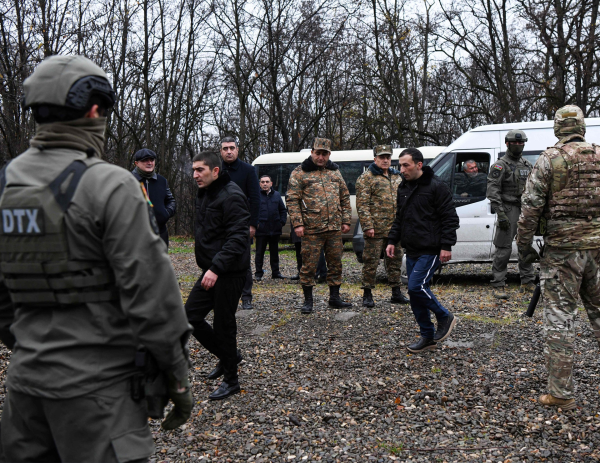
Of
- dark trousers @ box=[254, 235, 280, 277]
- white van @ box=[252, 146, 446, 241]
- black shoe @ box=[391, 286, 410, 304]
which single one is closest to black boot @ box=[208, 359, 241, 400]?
black shoe @ box=[391, 286, 410, 304]

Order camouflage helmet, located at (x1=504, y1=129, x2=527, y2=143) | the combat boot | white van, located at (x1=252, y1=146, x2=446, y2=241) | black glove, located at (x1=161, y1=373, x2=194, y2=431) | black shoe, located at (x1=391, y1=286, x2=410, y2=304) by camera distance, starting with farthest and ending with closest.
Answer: white van, located at (x1=252, y1=146, x2=446, y2=241)
camouflage helmet, located at (x1=504, y1=129, x2=527, y2=143)
black shoe, located at (x1=391, y1=286, x2=410, y2=304)
the combat boot
black glove, located at (x1=161, y1=373, x2=194, y2=431)

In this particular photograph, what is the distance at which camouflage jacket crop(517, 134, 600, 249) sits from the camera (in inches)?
152

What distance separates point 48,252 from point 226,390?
278cm

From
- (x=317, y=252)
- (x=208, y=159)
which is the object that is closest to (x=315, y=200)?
(x=317, y=252)

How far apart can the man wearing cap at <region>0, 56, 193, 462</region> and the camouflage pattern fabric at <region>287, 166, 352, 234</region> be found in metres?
4.89

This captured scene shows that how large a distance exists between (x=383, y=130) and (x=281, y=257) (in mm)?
12335

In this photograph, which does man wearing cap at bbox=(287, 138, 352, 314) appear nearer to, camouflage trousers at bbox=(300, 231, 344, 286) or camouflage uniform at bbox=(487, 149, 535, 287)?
camouflage trousers at bbox=(300, 231, 344, 286)

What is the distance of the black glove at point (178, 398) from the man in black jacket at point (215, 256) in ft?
6.66

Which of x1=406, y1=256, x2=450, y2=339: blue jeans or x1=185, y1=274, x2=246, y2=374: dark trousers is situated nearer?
x1=185, y1=274, x2=246, y2=374: dark trousers

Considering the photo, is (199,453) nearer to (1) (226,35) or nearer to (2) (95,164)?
(2) (95,164)

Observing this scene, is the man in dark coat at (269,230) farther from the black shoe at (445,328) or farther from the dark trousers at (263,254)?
the black shoe at (445,328)

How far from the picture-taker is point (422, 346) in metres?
5.22

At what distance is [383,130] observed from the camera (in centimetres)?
2472

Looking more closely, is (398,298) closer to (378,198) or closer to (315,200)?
(378,198)
